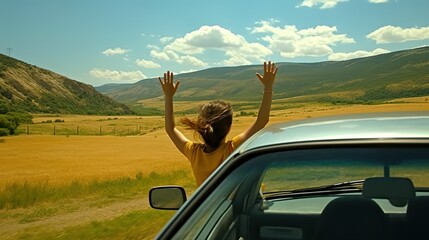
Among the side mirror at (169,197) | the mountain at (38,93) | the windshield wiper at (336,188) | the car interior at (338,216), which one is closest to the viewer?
the car interior at (338,216)

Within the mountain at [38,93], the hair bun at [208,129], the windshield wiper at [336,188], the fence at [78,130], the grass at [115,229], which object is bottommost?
the fence at [78,130]

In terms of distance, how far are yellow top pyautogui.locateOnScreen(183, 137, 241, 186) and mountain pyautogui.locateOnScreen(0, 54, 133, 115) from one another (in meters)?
130

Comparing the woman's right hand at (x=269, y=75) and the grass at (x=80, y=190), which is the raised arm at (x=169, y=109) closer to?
the woman's right hand at (x=269, y=75)

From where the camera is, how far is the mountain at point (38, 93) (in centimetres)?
15118

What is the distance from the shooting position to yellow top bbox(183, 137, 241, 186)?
378 centimetres

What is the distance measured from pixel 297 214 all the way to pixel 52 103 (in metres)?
176

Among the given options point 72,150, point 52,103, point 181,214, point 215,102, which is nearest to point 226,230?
point 181,214

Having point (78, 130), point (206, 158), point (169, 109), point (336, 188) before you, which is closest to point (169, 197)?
point (206, 158)

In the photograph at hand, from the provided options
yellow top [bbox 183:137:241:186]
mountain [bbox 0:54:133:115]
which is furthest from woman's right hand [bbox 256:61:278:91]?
mountain [bbox 0:54:133:115]

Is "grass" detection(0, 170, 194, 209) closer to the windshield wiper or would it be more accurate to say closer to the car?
the windshield wiper

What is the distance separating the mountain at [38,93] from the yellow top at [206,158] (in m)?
130

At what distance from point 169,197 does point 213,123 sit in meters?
0.69

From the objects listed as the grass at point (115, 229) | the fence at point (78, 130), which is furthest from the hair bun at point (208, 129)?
the fence at point (78, 130)

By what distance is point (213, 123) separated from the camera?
12.5 ft
